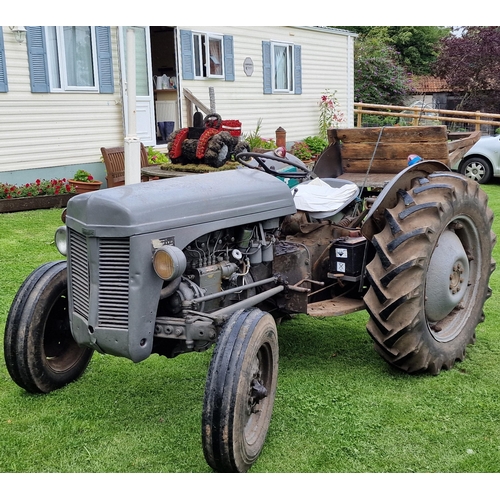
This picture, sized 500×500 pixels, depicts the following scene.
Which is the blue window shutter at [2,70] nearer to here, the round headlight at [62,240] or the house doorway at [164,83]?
the house doorway at [164,83]

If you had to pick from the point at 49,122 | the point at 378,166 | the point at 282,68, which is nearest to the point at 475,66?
the point at 282,68

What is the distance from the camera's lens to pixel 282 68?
1608 centimetres

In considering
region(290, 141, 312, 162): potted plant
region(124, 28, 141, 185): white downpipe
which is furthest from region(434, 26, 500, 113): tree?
region(124, 28, 141, 185): white downpipe

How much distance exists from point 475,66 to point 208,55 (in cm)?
1473

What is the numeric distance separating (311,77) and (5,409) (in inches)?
586

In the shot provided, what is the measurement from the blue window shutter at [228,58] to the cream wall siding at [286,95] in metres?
0.13

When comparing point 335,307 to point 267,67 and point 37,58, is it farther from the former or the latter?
point 267,67

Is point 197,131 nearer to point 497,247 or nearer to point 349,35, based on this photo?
point 497,247

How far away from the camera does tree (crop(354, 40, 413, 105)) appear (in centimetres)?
2477

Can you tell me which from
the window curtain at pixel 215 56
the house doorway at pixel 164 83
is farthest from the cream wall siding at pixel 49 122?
the window curtain at pixel 215 56

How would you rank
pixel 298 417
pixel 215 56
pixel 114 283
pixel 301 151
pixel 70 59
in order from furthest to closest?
pixel 301 151, pixel 215 56, pixel 70 59, pixel 298 417, pixel 114 283

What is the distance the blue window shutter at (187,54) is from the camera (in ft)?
42.1

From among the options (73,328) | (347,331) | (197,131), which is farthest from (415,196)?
(197,131)

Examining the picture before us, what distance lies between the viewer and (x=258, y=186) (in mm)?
3746
